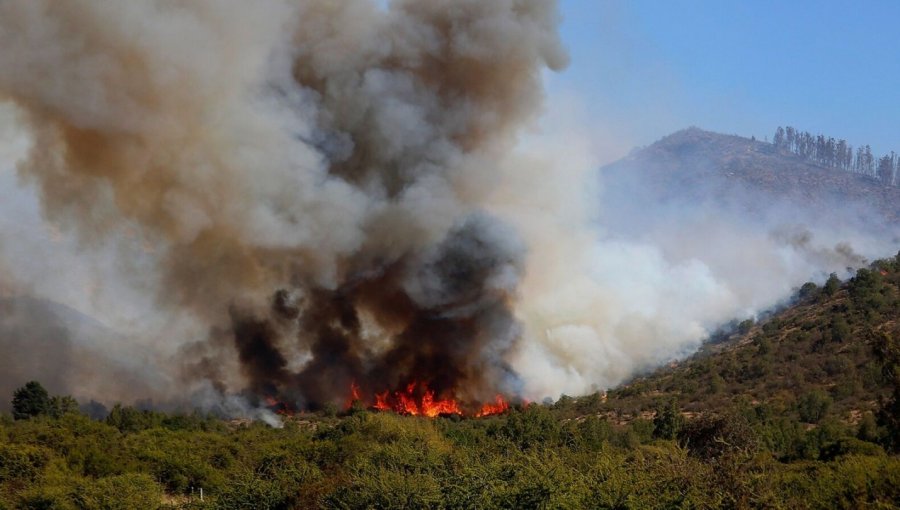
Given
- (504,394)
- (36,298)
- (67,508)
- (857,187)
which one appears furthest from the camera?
(857,187)

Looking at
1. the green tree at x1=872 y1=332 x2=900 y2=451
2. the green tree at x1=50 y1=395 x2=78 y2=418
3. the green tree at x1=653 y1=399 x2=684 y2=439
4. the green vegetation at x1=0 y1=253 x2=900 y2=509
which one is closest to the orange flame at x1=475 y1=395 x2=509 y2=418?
the green vegetation at x1=0 y1=253 x2=900 y2=509

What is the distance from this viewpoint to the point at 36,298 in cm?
7556

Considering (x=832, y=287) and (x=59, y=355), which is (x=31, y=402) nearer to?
(x=59, y=355)

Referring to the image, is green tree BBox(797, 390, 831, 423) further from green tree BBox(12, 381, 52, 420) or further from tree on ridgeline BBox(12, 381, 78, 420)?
green tree BBox(12, 381, 52, 420)

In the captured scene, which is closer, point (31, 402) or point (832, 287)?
point (31, 402)

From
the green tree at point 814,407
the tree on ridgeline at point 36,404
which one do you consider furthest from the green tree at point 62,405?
the green tree at point 814,407

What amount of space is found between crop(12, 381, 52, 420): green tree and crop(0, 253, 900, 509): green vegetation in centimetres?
14

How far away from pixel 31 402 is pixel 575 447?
4028cm

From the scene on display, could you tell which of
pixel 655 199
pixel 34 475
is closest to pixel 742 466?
pixel 34 475

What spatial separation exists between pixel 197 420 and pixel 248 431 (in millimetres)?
7123

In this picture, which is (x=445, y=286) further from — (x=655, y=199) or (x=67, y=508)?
(x=655, y=199)

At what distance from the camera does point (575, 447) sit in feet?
129

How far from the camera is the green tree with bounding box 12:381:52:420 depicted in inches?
2256

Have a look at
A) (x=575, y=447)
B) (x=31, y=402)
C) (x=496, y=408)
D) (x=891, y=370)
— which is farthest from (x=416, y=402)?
(x=31, y=402)
